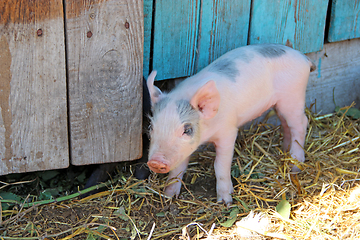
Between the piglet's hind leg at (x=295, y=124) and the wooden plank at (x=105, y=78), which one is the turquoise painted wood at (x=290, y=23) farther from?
the wooden plank at (x=105, y=78)

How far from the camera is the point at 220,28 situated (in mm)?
3139

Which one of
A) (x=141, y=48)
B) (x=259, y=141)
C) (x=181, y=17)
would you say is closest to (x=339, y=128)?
(x=259, y=141)

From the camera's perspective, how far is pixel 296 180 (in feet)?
9.44

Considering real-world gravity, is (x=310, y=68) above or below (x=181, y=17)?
below

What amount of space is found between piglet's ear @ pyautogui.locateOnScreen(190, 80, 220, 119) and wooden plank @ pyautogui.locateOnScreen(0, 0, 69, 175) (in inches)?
33.3

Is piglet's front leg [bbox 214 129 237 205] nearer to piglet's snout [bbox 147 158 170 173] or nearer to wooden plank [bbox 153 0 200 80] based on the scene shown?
piglet's snout [bbox 147 158 170 173]

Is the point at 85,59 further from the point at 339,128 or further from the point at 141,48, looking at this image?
the point at 339,128

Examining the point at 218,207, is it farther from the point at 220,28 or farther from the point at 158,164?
the point at 220,28

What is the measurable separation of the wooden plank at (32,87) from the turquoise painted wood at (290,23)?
169 cm

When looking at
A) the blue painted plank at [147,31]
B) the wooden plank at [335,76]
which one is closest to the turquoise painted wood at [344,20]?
the wooden plank at [335,76]

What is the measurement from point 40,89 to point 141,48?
2.28ft

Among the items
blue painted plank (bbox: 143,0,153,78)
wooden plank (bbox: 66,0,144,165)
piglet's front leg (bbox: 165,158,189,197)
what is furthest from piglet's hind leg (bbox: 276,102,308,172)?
wooden plank (bbox: 66,0,144,165)

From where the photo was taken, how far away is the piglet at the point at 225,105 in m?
2.42

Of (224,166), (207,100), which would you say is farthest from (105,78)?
(224,166)
